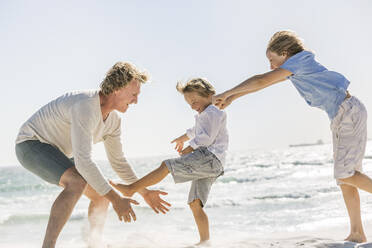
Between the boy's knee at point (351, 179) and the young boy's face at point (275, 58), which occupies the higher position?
the young boy's face at point (275, 58)

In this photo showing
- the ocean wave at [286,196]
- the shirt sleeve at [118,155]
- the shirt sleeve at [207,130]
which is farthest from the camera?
the ocean wave at [286,196]

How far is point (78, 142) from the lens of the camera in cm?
301

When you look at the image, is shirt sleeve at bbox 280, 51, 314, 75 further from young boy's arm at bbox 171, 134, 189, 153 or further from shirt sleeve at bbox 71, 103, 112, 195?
shirt sleeve at bbox 71, 103, 112, 195

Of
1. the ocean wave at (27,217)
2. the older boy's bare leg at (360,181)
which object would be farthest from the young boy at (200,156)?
the ocean wave at (27,217)

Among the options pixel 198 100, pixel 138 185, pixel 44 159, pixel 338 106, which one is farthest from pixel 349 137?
pixel 44 159

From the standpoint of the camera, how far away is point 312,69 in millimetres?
3396

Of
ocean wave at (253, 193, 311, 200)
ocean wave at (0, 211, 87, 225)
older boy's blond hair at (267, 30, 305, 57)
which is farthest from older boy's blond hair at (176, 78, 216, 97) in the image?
ocean wave at (253, 193, 311, 200)

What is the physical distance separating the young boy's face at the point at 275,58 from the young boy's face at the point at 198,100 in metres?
0.72

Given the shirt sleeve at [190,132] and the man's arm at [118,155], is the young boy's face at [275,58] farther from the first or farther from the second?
the man's arm at [118,155]

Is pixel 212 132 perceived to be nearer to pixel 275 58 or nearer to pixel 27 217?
pixel 275 58

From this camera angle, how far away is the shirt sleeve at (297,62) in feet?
11.0

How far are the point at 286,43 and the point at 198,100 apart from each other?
102 cm

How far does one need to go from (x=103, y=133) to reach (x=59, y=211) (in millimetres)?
909

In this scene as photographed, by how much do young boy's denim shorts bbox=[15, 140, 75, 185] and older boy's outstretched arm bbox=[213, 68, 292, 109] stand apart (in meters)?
1.41
